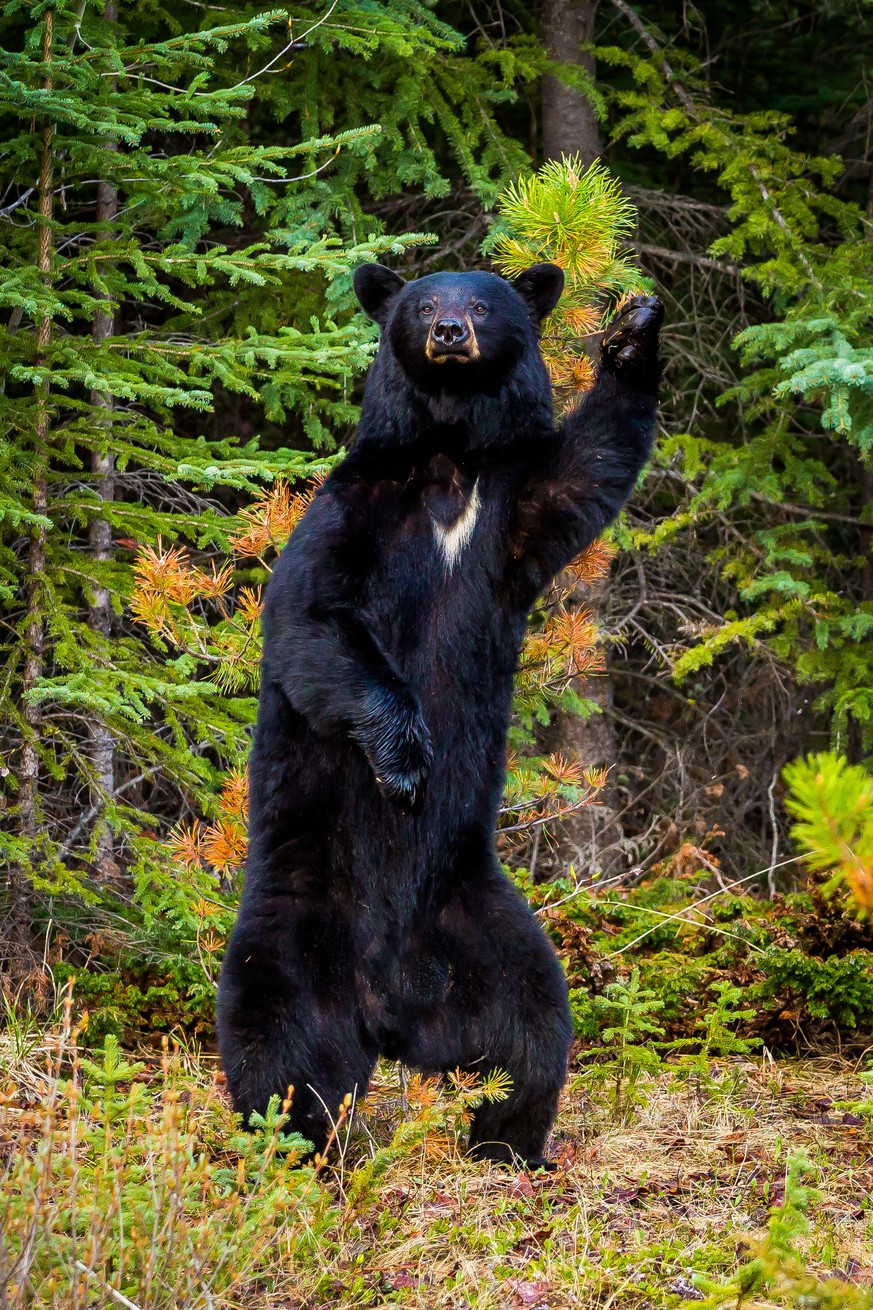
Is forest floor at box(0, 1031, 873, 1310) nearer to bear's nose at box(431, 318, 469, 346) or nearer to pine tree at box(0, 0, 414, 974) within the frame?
pine tree at box(0, 0, 414, 974)

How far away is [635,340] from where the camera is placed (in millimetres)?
4027

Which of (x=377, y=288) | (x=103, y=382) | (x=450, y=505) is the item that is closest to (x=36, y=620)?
(x=103, y=382)

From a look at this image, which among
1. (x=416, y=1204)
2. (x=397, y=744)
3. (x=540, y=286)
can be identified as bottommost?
(x=416, y=1204)

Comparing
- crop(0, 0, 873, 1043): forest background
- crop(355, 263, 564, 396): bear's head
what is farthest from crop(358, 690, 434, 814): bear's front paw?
crop(0, 0, 873, 1043): forest background

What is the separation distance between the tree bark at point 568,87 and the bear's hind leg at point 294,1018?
519 cm

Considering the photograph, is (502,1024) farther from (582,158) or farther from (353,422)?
(582,158)

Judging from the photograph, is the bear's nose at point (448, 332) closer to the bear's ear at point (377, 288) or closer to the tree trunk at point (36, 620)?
the bear's ear at point (377, 288)

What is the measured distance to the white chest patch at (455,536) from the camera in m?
3.86

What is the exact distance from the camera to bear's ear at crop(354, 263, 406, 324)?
4.15 metres

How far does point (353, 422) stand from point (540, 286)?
2.98m

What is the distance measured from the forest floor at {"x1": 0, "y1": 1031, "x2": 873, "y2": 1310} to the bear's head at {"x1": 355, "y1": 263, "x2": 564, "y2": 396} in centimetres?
181

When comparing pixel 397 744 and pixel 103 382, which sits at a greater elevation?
pixel 103 382

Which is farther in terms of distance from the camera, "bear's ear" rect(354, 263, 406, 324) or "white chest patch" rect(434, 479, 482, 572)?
"bear's ear" rect(354, 263, 406, 324)

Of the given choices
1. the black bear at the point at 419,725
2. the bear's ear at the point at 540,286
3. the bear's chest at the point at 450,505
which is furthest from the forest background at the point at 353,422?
the bear's chest at the point at 450,505
